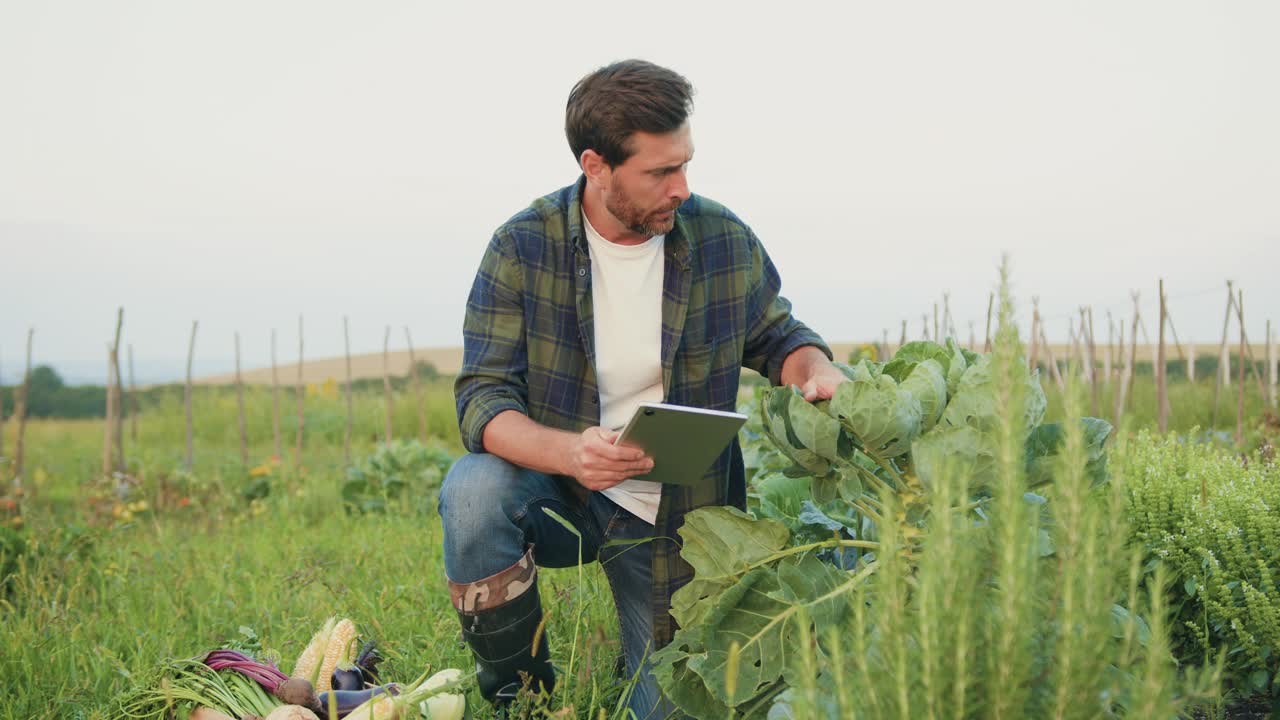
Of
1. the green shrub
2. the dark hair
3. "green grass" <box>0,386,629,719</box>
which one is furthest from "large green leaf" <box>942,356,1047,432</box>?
the dark hair

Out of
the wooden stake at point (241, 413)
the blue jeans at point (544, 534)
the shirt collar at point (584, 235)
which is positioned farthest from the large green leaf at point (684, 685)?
the wooden stake at point (241, 413)

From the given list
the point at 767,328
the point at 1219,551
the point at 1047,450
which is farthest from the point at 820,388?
the point at 1219,551

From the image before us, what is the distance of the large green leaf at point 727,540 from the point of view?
1891 millimetres

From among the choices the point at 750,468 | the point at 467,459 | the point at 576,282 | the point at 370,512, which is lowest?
the point at 370,512

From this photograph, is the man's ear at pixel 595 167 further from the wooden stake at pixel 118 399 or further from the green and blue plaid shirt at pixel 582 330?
the wooden stake at pixel 118 399

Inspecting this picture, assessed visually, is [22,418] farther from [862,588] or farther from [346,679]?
[862,588]

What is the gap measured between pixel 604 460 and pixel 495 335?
24.7 inches

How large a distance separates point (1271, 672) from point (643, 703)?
1.48 meters

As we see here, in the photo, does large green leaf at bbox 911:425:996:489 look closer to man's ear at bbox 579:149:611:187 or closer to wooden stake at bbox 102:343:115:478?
man's ear at bbox 579:149:611:187

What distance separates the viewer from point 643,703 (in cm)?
230

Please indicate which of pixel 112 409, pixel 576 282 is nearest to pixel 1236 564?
pixel 576 282

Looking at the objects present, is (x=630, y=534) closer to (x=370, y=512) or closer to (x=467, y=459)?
(x=467, y=459)

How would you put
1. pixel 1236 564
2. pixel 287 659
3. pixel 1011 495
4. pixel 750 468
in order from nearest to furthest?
pixel 1011 495, pixel 1236 564, pixel 287 659, pixel 750 468

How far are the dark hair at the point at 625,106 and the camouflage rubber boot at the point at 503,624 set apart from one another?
103 centimetres
